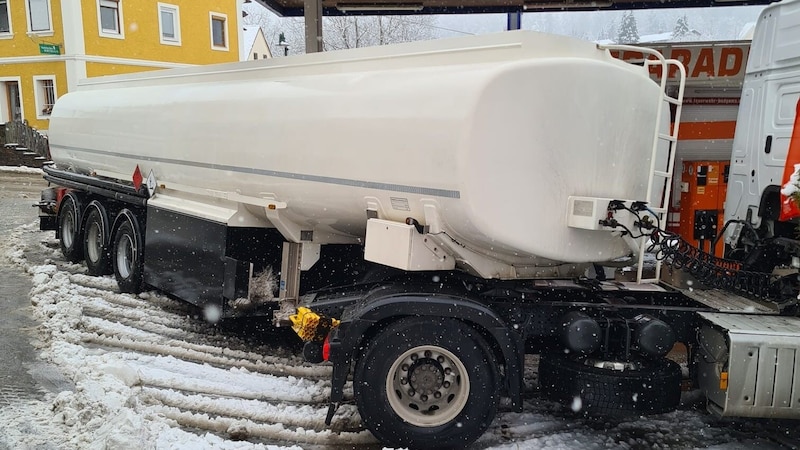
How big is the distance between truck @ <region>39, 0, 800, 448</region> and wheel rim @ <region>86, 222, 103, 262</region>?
4.48m

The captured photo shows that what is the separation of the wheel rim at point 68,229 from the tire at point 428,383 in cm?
752

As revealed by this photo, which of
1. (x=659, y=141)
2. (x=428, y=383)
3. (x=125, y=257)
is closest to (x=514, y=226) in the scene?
(x=428, y=383)

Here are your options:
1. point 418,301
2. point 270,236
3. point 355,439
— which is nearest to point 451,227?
point 418,301

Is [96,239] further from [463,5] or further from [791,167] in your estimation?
[463,5]

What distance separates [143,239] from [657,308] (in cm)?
622

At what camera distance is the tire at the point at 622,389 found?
438cm

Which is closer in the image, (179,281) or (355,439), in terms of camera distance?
(355,439)

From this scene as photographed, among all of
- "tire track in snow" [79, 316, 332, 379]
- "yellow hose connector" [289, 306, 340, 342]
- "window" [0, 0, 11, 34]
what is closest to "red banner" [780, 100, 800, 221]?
"yellow hose connector" [289, 306, 340, 342]

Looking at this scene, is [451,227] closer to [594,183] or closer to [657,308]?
[594,183]

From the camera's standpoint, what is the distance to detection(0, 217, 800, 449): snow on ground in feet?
14.6

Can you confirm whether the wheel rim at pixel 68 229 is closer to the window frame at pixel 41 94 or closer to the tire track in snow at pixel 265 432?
the tire track in snow at pixel 265 432

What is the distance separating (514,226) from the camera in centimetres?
417

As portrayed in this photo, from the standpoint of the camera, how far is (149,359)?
6105mm

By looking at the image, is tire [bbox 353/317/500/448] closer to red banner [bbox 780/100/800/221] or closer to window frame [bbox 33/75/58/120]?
red banner [bbox 780/100/800/221]
